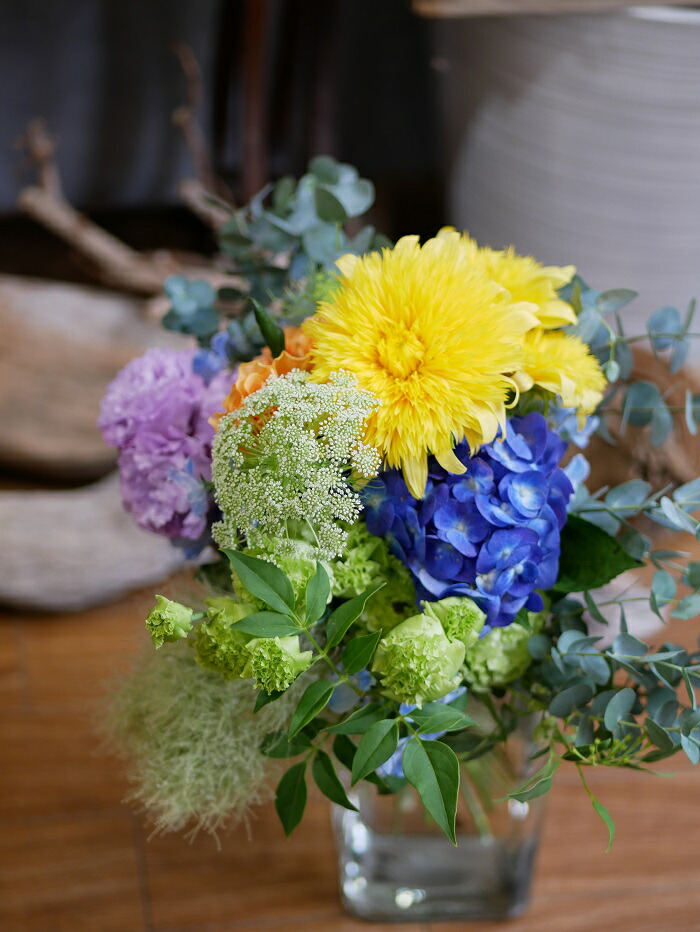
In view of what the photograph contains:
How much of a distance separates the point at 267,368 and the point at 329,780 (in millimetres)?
195

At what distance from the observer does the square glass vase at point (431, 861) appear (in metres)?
0.69

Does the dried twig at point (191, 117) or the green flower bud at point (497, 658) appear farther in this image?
the dried twig at point (191, 117)

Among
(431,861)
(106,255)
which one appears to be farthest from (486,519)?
(106,255)

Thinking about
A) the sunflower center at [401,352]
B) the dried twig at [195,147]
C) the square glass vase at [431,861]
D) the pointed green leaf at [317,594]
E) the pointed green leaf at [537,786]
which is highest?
the sunflower center at [401,352]

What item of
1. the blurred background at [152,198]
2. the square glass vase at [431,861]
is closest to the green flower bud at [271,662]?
the blurred background at [152,198]

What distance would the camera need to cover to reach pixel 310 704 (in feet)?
1.30

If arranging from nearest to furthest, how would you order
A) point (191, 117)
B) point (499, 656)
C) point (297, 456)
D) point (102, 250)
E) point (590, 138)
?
point (297, 456), point (499, 656), point (590, 138), point (102, 250), point (191, 117)

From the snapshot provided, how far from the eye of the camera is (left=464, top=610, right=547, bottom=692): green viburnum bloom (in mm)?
472

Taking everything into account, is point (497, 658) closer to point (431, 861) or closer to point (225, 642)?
point (225, 642)

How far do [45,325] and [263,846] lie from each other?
674mm

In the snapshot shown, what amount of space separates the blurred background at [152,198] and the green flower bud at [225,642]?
0.19 metres

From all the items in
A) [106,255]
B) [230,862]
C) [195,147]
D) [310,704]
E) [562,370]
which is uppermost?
[562,370]

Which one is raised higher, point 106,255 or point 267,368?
point 267,368

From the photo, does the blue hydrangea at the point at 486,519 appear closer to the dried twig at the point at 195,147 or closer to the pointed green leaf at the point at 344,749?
the pointed green leaf at the point at 344,749
